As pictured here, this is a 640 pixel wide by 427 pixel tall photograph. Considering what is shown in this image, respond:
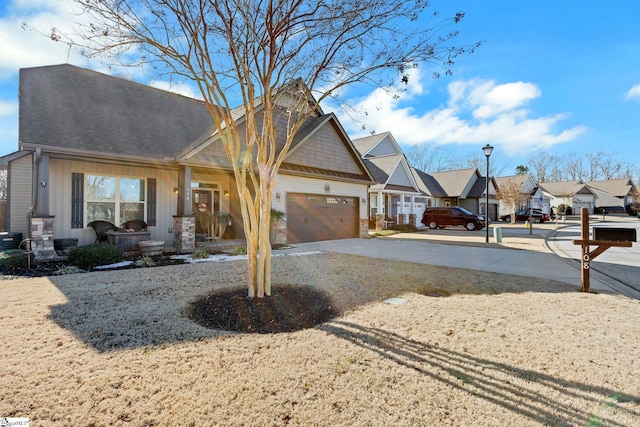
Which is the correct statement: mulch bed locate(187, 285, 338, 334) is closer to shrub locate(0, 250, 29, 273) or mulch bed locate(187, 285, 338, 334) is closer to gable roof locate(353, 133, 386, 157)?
shrub locate(0, 250, 29, 273)

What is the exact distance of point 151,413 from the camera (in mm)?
2199

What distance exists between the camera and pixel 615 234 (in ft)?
18.4

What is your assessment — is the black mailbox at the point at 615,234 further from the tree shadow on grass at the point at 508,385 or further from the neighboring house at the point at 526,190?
the neighboring house at the point at 526,190

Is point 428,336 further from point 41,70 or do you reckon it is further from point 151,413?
point 41,70

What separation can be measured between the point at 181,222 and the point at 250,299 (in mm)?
6275

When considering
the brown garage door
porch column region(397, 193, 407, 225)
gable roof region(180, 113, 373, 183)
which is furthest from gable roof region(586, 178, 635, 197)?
the brown garage door

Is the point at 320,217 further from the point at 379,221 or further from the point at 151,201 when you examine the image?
Answer: the point at 379,221

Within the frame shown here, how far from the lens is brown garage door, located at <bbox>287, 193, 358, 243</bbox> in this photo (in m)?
13.3

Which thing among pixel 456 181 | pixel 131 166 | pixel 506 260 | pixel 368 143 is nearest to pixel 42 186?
pixel 131 166

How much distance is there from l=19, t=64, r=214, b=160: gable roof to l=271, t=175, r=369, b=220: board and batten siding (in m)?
3.99

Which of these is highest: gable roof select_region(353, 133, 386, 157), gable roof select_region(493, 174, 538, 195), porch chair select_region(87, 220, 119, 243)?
Answer: gable roof select_region(353, 133, 386, 157)

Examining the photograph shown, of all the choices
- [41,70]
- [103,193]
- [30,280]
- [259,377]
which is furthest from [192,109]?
[259,377]

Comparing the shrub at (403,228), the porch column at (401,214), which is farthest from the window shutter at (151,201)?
the porch column at (401,214)

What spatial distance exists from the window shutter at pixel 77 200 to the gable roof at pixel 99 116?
1.43 metres
